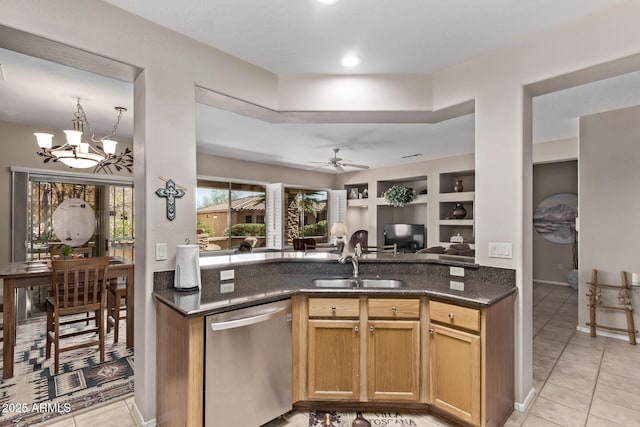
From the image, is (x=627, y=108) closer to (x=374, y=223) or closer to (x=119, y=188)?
(x=374, y=223)

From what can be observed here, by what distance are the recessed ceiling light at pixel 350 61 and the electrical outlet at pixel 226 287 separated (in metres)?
1.99

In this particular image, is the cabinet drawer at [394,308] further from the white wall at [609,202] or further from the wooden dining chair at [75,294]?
the white wall at [609,202]

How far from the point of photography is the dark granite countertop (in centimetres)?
197

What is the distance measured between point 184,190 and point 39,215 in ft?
12.4

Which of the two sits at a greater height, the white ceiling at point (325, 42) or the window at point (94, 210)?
the white ceiling at point (325, 42)

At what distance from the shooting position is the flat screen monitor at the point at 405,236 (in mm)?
7488

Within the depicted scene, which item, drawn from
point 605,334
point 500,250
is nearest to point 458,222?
point 605,334

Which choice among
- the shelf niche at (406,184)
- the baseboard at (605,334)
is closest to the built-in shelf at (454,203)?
the shelf niche at (406,184)

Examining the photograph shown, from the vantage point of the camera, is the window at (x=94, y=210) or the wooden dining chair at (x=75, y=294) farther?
the window at (x=94, y=210)

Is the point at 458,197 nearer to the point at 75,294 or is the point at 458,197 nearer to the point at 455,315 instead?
the point at 455,315

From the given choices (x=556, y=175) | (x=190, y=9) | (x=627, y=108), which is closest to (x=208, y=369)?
(x=190, y=9)

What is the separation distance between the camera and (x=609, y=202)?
378cm

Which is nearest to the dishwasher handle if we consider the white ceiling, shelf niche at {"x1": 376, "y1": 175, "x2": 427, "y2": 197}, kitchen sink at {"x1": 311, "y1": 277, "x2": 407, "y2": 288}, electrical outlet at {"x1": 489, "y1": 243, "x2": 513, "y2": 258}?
kitchen sink at {"x1": 311, "y1": 277, "x2": 407, "y2": 288}

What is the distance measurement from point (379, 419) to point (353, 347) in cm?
52
